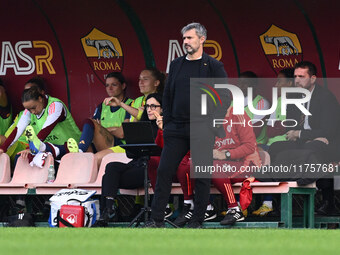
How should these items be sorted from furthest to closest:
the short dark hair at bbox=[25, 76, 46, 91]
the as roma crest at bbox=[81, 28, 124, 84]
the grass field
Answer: the as roma crest at bbox=[81, 28, 124, 84]
the short dark hair at bbox=[25, 76, 46, 91]
the grass field

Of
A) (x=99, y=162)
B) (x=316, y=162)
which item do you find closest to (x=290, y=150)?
(x=316, y=162)

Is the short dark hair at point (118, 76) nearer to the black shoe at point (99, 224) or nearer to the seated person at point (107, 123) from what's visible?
the seated person at point (107, 123)

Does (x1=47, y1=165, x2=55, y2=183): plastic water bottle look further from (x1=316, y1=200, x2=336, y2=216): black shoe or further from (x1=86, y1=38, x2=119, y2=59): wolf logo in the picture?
(x1=316, y1=200, x2=336, y2=216): black shoe

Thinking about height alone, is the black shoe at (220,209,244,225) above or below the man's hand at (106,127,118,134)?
below

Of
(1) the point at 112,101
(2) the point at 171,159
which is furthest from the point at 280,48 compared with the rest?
(2) the point at 171,159

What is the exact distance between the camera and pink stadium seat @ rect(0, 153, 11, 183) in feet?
40.8

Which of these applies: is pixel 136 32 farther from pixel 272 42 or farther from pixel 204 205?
pixel 204 205

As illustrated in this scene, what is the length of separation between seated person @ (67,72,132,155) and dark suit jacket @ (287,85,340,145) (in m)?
2.47

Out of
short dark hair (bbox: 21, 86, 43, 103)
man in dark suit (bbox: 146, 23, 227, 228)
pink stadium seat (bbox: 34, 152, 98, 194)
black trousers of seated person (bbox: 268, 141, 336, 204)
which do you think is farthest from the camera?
short dark hair (bbox: 21, 86, 43, 103)

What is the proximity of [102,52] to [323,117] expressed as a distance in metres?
3.91

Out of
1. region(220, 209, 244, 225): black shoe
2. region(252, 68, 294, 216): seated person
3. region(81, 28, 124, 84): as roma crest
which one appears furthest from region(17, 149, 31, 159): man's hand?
region(220, 209, 244, 225): black shoe

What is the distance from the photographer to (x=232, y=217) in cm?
1051

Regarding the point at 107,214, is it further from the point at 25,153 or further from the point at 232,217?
the point at 25,153

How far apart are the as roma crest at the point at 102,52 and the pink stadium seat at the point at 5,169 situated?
1.87 metres
